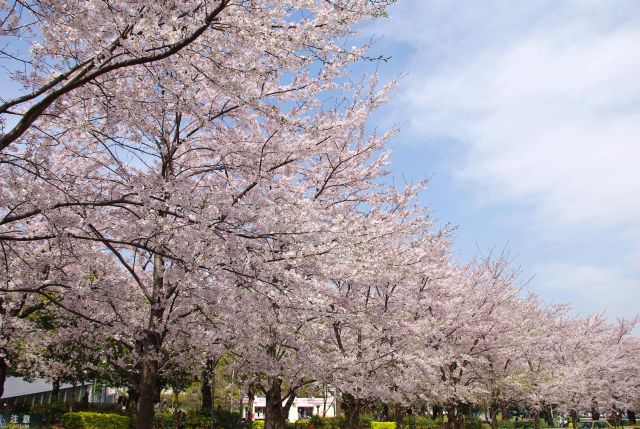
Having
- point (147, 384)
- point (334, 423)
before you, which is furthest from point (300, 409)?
point (147, 384)

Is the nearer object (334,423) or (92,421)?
(92,421)

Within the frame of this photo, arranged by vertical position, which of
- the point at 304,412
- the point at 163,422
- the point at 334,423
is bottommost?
the point at 304,412

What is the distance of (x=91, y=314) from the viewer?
35.9ft

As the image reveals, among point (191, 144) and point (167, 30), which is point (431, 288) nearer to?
point (191, 144)

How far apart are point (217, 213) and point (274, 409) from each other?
6631mm

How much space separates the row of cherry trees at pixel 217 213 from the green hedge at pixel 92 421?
1005cm

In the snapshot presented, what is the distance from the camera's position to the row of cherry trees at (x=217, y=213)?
229 inches

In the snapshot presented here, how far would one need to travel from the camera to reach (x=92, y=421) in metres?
23.3

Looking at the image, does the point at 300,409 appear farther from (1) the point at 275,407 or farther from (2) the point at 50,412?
(1) the point at 275,407

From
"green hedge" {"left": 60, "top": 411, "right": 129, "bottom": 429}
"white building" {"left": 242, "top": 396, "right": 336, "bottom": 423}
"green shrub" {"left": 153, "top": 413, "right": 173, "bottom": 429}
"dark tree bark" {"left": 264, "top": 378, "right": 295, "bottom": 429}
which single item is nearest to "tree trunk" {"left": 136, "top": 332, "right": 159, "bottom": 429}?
"dark tree bark" {"left": 264, "top": 378, "right": 295, "bottom": 429}

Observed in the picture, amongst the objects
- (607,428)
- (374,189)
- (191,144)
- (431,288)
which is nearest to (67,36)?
(191,144)

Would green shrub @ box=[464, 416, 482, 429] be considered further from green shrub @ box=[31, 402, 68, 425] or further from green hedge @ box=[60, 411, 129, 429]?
green shrub @ box=[31, 402, 68, 425]

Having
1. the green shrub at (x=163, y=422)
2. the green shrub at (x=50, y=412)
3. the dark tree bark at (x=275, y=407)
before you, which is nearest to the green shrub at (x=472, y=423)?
the green shrub at (x=163, y=422)

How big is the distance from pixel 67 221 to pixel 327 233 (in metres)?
4.21
